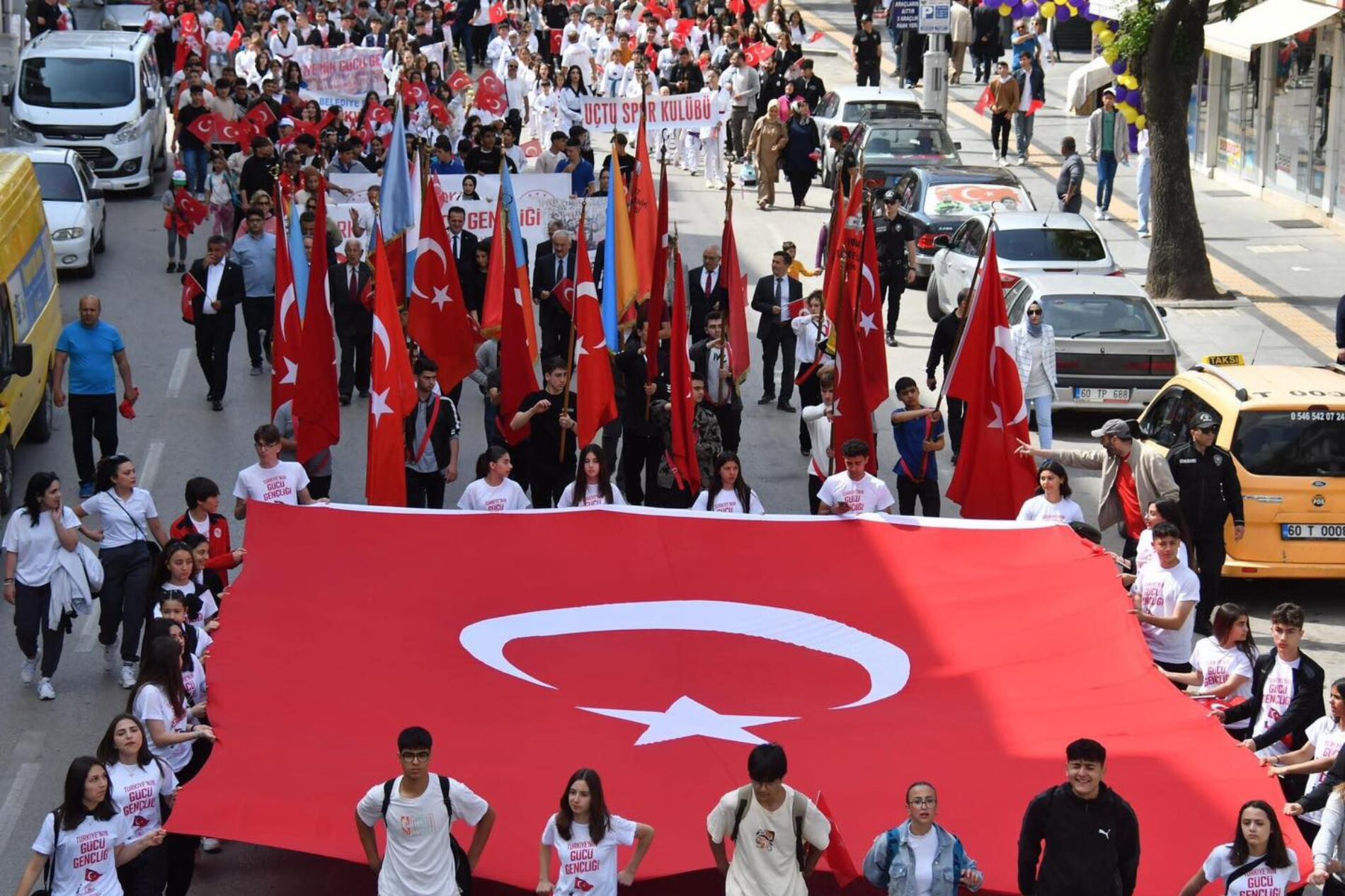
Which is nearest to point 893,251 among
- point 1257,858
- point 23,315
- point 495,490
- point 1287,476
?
point 1287,476

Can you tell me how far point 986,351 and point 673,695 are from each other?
5.15m

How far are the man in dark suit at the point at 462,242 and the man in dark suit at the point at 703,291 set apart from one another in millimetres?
2328

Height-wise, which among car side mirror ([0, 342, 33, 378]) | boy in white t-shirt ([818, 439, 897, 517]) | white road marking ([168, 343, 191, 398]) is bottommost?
white road marking ([168, 343, 191, 398])

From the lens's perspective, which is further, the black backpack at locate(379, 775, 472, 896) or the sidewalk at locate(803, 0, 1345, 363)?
the sidewalk at locate(803, 0, 1345, 363)

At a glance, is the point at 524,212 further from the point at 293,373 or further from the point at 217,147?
the point at 293,373

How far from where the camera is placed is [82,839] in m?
→ 9.49

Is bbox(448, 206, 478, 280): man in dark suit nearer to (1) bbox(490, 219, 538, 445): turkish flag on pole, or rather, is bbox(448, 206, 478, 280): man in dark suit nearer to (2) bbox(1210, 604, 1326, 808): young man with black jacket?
(1) bbox(490, 219, 538, 445): turkish flag on pole

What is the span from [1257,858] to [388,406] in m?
7.71

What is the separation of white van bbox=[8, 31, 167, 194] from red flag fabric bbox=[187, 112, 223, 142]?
3601 mm

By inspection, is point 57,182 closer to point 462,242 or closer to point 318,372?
point 462,242

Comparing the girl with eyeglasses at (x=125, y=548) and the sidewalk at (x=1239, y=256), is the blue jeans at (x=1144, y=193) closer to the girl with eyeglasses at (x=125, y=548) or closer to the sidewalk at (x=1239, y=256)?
the sidewalk at (x=1239, y=256)

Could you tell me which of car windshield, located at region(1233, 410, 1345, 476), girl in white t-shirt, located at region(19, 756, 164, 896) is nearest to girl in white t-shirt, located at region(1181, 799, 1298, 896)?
girl in white t-shirt, located at region(19, 756, 164, 896)

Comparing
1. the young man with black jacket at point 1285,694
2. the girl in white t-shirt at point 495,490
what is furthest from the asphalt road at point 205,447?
the young man with black jacket at point 1285,694

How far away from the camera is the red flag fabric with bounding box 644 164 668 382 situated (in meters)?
16.7
